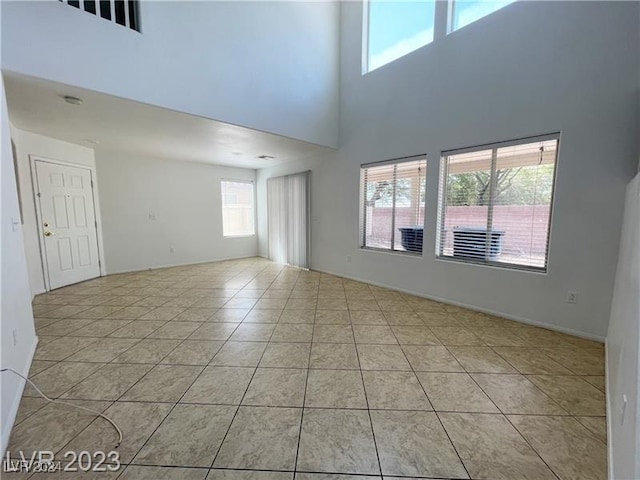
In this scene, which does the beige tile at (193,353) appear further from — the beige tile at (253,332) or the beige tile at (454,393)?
the beige tile at (454,393)

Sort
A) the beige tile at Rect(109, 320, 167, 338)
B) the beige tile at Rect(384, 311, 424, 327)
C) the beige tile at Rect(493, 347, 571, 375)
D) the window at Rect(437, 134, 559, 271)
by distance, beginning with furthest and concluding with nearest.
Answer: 1. the beige tile at Rect(384, 311, 424, 327)
2. the window at Rect(437, 134, 559, 271)
3. the beige tile at Rect(109, 320, 167, 338)
4. the beige tile at Rect(493, 347, 571, 375)

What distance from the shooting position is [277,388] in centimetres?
191

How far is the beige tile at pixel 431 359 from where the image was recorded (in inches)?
85.2

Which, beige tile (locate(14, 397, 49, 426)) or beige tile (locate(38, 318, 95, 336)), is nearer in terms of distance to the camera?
beige tile (locate(14, 397, 49, 426))

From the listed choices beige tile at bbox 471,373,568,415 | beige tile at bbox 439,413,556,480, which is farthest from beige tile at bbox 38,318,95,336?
beige tile at bbox 471,373,568,415

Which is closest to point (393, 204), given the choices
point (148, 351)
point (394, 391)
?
point (394, 391)

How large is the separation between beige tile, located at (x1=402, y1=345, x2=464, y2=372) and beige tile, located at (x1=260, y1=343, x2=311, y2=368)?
930mm

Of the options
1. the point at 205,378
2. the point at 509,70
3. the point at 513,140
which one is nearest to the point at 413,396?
the point at 205,378

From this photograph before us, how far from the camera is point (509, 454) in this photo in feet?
4.57

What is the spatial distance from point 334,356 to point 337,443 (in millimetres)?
883

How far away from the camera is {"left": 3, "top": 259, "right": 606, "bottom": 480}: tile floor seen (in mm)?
1363

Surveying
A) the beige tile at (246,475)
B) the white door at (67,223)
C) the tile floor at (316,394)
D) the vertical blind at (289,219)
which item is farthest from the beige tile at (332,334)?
the white door at (67,223)

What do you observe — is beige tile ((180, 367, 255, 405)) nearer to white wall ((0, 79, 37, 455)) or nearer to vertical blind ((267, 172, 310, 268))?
white wall ((0, 79, 37, 455))

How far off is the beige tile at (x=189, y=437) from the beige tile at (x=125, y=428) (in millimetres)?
60
